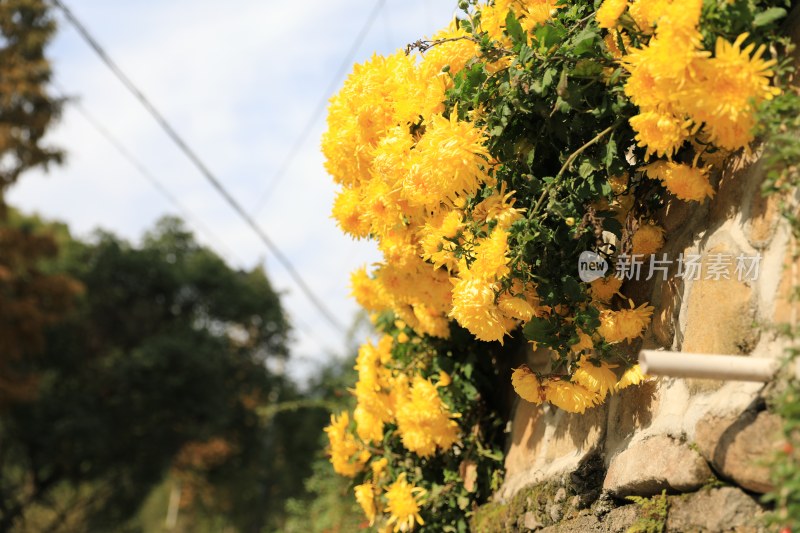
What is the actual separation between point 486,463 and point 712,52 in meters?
1.69

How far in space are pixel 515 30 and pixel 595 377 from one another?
832mm

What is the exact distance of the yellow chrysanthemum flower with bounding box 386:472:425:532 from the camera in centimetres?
272

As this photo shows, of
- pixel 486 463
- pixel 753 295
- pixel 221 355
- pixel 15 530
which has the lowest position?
pixel 753 295

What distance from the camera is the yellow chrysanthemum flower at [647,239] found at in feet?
6.35

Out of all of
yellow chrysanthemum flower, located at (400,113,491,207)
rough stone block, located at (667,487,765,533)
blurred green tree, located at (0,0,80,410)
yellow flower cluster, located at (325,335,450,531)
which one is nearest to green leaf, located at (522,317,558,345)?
yellow chrysanthemum flower, located at (400,113,491,207)

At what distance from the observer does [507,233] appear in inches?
75.7

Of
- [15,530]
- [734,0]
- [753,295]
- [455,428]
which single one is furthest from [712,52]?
[15,530]

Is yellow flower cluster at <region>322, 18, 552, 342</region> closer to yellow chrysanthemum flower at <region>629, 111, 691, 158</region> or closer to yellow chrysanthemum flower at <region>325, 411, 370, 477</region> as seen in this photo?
yellow chrysanthemum flower at <region>629, 111, 691, 158</region>

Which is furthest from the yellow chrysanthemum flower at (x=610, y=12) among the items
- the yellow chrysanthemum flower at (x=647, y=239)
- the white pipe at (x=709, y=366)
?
the white pipe at (x=709, y=366)

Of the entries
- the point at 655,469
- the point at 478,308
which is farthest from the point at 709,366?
the point at 478,308

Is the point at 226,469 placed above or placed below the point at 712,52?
above

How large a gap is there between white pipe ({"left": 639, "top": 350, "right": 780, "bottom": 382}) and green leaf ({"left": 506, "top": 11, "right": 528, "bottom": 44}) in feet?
2.86

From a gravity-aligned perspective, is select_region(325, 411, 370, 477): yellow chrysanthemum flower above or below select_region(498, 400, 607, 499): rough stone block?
above

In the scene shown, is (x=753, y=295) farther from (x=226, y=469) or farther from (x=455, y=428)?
(x=226, y=469)
